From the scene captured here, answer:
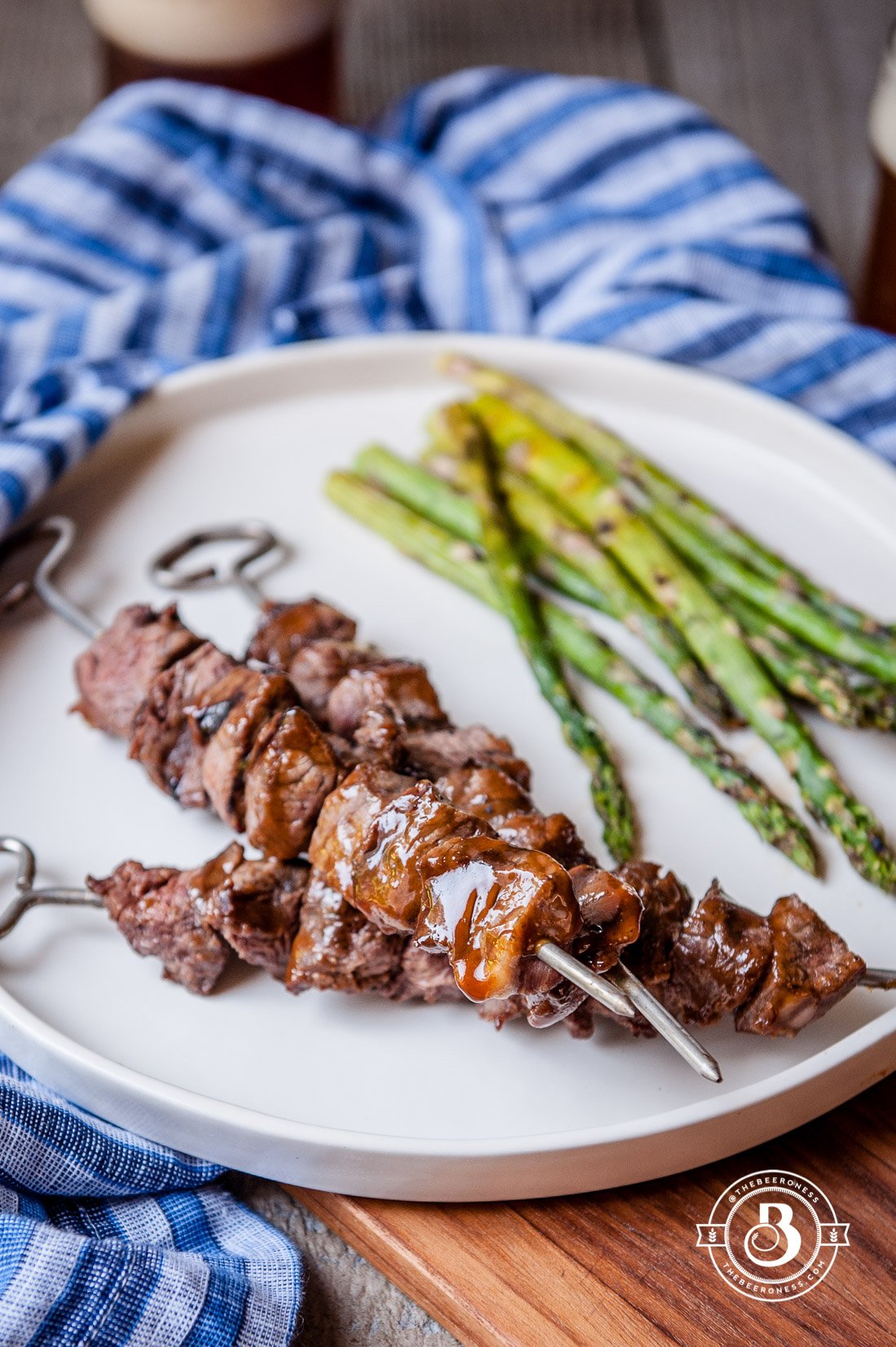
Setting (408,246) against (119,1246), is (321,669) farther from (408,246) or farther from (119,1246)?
(408,246)

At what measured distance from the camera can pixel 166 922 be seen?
3.00m

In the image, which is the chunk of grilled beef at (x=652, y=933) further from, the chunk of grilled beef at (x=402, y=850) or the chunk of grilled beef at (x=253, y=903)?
the chunk of grilled beef at (x=253, y=903)

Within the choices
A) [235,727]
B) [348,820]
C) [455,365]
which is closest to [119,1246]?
[348,820]

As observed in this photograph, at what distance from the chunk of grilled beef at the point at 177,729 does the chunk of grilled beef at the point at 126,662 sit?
62 mm

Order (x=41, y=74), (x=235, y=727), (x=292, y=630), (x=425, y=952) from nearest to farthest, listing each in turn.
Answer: (x=425, y=952), (x=235, y=727), (x=292, y=630), (x=41, y=74)

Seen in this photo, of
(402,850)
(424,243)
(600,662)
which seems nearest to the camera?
(402,850)

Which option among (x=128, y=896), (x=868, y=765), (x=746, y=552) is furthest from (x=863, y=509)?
(x=128, y=896)

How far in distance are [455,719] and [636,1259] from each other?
1533 mm

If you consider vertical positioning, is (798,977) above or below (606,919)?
below

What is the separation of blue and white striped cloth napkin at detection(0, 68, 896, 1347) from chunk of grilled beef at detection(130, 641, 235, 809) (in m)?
1.10

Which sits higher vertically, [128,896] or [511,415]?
[511,415]

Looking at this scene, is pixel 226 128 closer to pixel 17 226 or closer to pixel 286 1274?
pixel 17 226

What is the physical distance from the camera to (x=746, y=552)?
13.2 feet

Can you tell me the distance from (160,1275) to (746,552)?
253 centimetres
